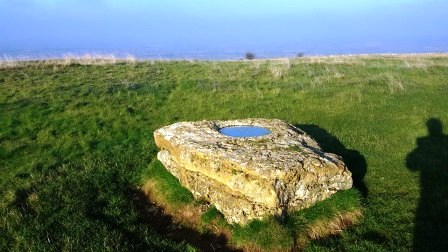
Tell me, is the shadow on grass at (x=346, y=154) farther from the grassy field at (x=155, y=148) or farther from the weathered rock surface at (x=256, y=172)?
the weathered rock surface at (x=256, y=172)

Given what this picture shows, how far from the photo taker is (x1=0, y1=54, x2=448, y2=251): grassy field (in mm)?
8508

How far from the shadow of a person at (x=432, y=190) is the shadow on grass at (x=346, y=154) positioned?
1.28m

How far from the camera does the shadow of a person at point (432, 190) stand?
26.2 ft

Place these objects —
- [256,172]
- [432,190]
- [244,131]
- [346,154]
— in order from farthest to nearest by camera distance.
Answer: [346,154]
[244,131]
[432,190]
[256,172]

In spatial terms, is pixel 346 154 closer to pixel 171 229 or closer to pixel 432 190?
pixel 432 190

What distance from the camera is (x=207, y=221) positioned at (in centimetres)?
905

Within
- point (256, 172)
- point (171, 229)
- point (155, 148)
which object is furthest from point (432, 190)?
point (155, 148)

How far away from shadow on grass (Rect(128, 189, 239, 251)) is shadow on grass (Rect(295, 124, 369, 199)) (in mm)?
3713

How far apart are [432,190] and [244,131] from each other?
472 centimetres

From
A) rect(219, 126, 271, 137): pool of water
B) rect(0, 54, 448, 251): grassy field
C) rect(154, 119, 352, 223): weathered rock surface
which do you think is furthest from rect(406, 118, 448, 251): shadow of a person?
rect(219, 126, 271, 137): pool of water

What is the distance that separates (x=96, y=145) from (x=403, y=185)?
30.9 feet

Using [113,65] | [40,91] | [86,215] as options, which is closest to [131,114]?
[40,91]

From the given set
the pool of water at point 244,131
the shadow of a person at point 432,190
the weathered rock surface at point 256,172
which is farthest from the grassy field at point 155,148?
the pool of water at point 244,131

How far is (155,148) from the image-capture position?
13.4 metres
